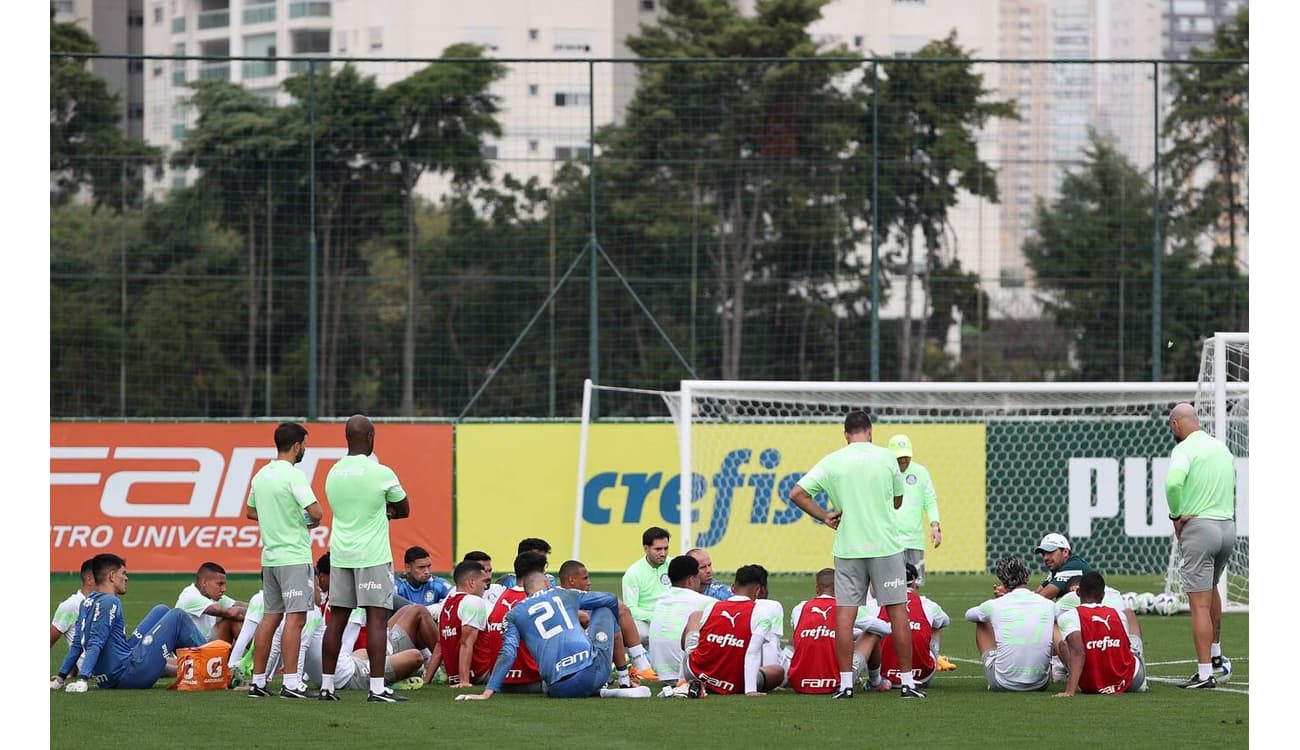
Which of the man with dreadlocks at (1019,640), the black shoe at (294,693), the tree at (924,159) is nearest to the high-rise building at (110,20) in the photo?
the tree at (924,159)

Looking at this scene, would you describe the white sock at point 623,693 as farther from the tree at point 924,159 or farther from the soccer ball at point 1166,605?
the tree at point 924,159

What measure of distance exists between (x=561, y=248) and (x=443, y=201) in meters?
2.30

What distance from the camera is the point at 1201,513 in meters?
11.9

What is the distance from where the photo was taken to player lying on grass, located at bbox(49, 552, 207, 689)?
1177 centimetres

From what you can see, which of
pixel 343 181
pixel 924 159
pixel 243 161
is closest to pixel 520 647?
pixel 343 181

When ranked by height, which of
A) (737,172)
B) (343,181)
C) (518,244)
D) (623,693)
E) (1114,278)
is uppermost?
(737,172)

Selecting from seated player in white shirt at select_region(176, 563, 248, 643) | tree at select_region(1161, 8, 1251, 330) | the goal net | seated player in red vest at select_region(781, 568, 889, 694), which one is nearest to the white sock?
seated player in red vest at select_region(781, 568, 889, 694)

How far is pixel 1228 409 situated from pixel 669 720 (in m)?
10.8

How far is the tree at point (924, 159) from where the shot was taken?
30.8 meters

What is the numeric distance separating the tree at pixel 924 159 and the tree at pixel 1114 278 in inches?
149

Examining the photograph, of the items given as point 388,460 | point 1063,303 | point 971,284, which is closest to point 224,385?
point 388,460

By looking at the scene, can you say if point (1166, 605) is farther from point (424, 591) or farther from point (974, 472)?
point (424, 591)

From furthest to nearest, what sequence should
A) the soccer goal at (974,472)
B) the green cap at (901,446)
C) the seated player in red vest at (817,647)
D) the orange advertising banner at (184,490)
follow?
the soccer goal at (974,472) → the orange advertising banner at (184,490) → the green cap at (901,446) → the seated player in red vest at (817,647)

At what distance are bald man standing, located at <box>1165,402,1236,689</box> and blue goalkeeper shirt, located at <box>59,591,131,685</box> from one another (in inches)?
284
